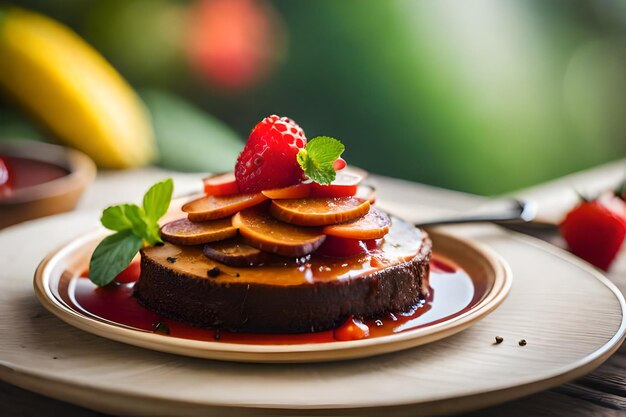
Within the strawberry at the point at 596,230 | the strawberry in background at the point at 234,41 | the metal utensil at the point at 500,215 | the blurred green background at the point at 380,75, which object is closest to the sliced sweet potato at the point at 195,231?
the metal utensil at the point at 500,215

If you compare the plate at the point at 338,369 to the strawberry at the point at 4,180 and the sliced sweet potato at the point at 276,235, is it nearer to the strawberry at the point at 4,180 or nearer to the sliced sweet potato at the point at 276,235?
the sliced sweet potato at the point at 276,235

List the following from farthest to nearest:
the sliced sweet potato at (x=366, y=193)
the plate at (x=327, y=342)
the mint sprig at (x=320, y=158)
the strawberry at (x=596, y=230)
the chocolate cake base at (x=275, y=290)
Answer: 1. the strawberry at (x=596, y=230)
2. the sliced sweet potato at (x=366, y=193)
3. the mint sprig at (x=320, y=158)
4. the chocolate cake base at (x=275, y=290)
5. the plate at (x=327, y=342)

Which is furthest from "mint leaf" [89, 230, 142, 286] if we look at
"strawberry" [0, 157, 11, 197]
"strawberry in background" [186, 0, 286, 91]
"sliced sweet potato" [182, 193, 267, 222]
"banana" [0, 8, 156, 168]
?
"strawberry in background" [186, 0, 286, 91]

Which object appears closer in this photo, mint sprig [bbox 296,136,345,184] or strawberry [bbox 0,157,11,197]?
mint sprig [bbox 296,136,345,184]

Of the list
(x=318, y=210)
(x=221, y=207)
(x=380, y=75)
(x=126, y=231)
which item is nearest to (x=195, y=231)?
(x=221, y=207)

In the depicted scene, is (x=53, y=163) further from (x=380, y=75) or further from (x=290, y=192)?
(x=380, y=75)

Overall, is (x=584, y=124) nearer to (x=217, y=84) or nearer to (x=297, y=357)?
(x=217, y=84)

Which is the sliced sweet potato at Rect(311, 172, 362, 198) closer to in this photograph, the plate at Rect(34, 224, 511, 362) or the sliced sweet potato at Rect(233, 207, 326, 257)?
the sliced sweet potato at Rect(233, 207, 326, 257)

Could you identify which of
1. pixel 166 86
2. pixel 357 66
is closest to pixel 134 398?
pixel 357 66
